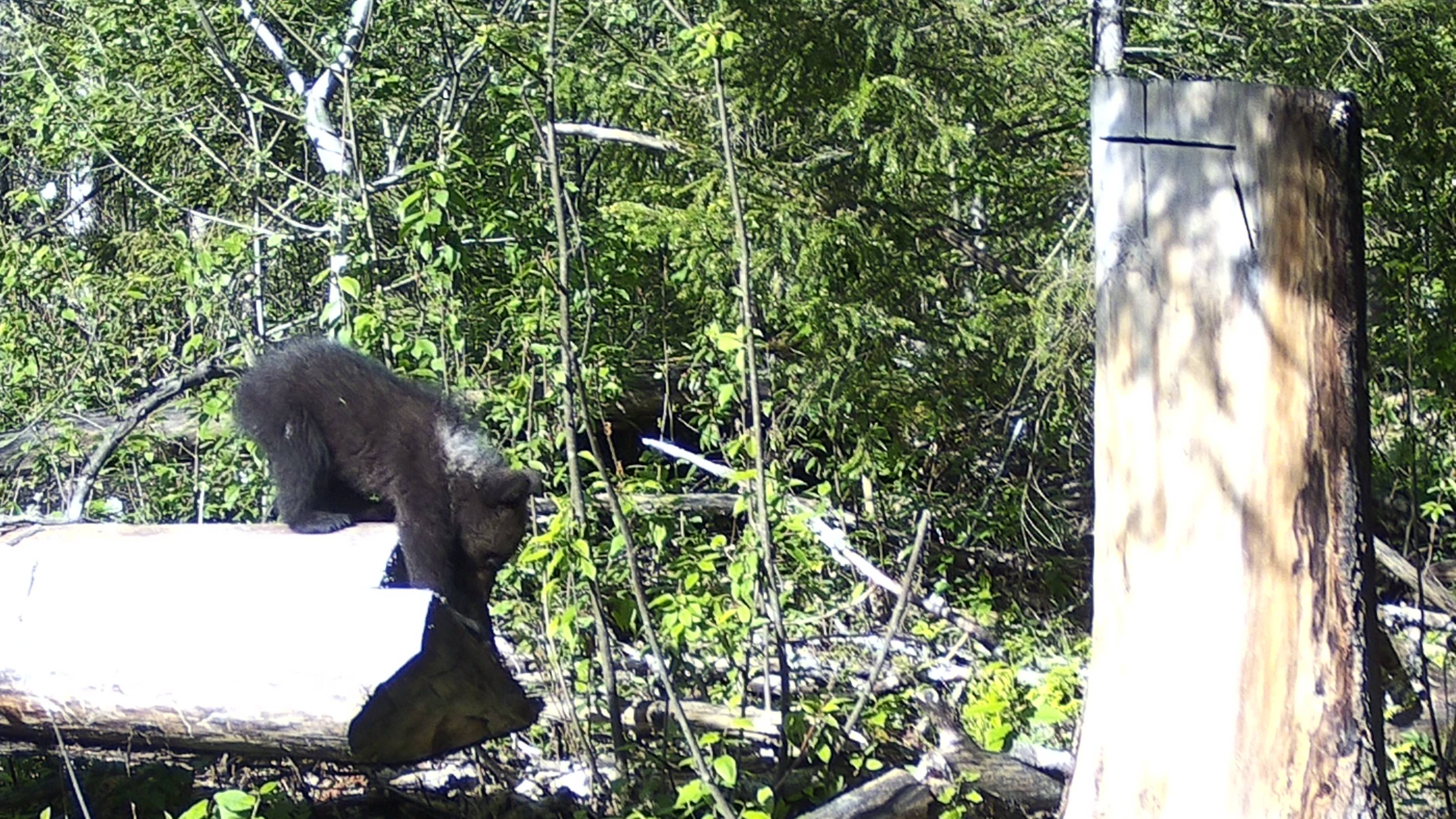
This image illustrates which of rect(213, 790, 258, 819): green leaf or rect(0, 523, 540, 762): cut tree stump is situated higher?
rect(0, 523, 540, 762): cut tree stump

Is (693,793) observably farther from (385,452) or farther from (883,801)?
(385,452)

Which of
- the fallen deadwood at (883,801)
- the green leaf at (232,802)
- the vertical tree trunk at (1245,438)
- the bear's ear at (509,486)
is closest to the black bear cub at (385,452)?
the bear's ear at (509,486)

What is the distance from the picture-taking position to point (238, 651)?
13.2ft

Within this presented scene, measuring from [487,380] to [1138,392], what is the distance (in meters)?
4.20

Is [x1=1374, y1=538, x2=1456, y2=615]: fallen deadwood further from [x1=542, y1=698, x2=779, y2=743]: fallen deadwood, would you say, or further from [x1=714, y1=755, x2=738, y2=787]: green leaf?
[x1=714, y1=755, x2=738, y2=787]: green leaf

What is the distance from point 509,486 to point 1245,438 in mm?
3644

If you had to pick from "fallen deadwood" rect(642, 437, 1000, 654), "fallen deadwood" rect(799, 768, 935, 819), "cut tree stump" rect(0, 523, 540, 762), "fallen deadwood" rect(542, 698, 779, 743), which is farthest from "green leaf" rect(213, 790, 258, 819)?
"fallen deadwood" rect(642, 437, 1000, 654)

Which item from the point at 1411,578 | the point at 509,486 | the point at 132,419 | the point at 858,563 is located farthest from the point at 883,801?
the point at 1411,578

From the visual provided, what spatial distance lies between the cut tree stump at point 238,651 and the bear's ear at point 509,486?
1768 mm

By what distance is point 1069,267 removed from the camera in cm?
731

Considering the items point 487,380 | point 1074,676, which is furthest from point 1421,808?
point 487,380

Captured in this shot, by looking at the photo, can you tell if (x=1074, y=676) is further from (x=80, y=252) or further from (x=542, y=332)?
(x=80, y=252)

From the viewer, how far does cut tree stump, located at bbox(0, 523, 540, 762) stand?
12.9ft

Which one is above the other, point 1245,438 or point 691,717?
point 1245,438
